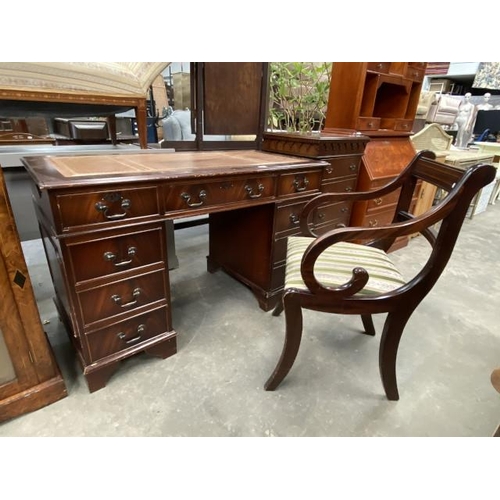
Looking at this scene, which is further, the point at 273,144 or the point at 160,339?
the point at 273,144

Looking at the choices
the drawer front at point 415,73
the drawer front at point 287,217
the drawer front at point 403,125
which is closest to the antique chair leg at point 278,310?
the drawer front at point 287,217

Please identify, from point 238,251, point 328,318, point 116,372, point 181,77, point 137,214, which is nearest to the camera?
point 137,214

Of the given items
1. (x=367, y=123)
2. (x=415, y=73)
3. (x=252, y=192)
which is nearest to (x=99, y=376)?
(x=252, y=192)

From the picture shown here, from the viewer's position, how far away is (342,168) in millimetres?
2012

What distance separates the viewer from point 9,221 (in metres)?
0.91

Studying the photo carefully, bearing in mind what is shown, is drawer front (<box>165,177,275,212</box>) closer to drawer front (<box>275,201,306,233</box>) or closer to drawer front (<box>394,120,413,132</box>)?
drawer front (<box>275,201,306,233</box>)

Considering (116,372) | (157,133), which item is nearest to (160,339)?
(116,372)

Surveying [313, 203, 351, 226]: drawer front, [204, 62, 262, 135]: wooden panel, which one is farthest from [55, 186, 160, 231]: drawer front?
[204, 62, 262, 135]: wooden panel

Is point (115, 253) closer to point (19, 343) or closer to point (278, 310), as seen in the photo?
point (19, 343)

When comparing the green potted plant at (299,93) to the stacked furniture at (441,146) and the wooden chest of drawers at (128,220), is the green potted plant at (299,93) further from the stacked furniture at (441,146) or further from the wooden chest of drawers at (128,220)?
the wooden chest of drawers at (128,220)

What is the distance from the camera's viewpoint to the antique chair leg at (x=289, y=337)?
1073 mm

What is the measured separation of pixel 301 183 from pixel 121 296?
1.01m

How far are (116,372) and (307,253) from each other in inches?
38.9

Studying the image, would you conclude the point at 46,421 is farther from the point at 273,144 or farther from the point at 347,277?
the point at 273,144
